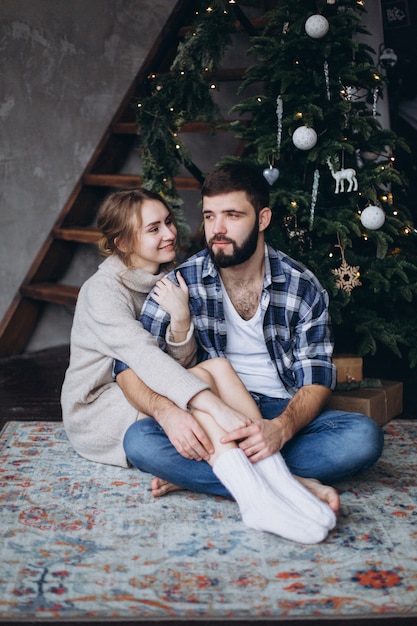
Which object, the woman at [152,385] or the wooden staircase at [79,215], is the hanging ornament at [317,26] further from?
the wooden staircase at [79,215]

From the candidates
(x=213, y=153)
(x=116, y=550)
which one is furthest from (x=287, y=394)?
(x=213, y=153)

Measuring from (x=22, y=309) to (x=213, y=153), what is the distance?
1.50 m

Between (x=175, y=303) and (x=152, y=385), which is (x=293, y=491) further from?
(x=175, y=303)

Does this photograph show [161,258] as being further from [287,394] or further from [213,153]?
[213,153]

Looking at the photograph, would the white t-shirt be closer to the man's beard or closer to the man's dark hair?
the man's beard

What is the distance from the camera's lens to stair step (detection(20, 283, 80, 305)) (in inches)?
179

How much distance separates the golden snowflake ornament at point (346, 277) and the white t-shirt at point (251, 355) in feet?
2.54

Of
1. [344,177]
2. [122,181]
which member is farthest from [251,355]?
[122,181]

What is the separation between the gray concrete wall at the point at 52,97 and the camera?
460cm

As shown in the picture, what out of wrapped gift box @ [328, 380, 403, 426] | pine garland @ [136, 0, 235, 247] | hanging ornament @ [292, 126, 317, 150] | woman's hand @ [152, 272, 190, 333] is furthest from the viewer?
pine garland @ [136, 0, 235, 247]

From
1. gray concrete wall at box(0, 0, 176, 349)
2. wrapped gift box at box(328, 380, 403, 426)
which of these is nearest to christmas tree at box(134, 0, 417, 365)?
wrapped gift box at box(328, 380, 403, 426)

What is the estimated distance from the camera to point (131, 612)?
5.88 feet

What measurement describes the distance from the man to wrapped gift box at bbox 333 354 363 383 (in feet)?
2.16

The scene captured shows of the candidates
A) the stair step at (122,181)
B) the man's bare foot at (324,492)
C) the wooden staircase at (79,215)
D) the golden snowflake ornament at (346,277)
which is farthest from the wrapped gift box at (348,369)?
the wooden staircase at (79,215)
